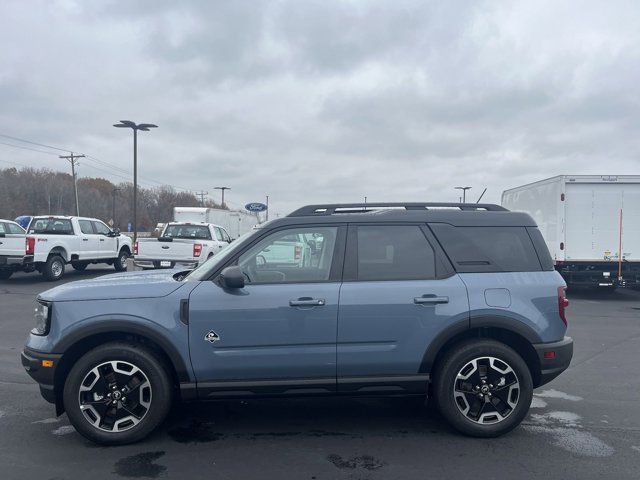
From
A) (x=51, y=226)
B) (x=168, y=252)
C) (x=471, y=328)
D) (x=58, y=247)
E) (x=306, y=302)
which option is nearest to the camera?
(x=306, y=302)

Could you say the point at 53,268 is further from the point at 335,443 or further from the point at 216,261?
the point at 335,443

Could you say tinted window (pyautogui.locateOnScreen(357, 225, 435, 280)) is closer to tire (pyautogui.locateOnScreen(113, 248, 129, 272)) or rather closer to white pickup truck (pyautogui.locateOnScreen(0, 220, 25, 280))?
white pickup truck (pyautogui.locateOnScreen(0, 220, 25, 280))

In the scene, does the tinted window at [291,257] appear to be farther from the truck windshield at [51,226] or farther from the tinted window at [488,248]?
the truck windshield at [51,226]

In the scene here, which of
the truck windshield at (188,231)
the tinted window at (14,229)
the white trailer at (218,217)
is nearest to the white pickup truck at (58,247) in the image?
the tinted window at (14,229)

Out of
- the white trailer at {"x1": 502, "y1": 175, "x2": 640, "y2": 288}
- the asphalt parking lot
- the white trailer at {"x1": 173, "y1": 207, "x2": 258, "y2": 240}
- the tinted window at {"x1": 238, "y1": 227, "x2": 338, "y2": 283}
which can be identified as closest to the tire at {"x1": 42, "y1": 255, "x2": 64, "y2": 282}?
the white trailer at {"x1": 173, "y1": 207, "x2": 258, "y2": 240}

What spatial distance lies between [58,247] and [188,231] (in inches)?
154

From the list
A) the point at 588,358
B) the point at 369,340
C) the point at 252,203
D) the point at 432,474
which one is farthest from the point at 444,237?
the point at 252,203

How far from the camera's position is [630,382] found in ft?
21.2

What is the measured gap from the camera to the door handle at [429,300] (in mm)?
4570

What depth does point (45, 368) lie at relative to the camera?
4383mm

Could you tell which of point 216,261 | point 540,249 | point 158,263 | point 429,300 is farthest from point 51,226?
point 540,249

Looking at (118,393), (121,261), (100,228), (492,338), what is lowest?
(121,261)

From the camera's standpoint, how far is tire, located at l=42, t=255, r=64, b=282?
1684cm

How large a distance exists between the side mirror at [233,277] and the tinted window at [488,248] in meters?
1.71
